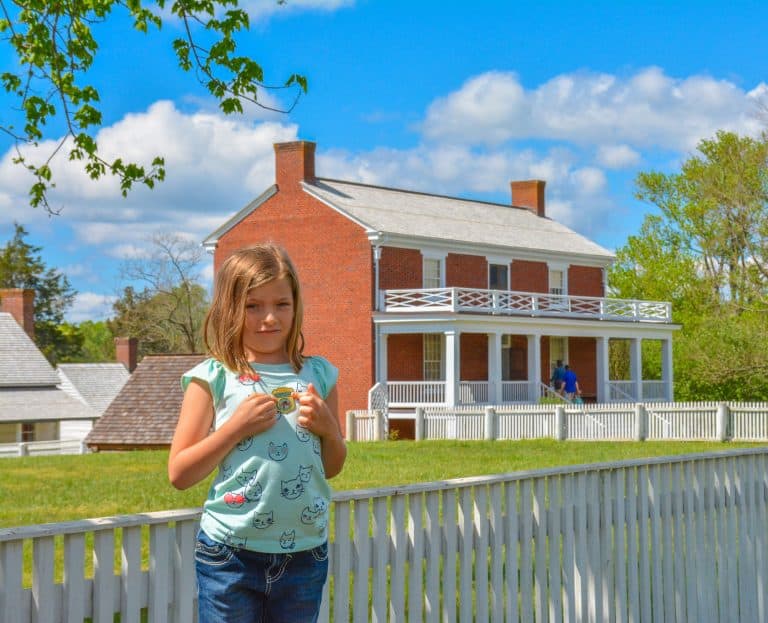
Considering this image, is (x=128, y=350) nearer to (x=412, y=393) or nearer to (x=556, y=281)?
(x=556, y=281)

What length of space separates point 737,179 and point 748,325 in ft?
27.6

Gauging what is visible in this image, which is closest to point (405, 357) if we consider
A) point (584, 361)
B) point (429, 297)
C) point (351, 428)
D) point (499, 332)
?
point (429, 297)

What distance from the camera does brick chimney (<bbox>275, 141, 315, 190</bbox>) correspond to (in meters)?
Answer: 43.9

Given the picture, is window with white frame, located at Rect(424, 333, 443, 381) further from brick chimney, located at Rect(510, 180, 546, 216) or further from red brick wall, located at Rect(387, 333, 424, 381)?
brick chimney, located at Rect(510, 180, 546, 216)

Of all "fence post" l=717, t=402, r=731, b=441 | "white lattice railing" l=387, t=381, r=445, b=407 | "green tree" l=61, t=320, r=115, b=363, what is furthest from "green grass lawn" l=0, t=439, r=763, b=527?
"green tree" l=61, t=320, r=115, b=363

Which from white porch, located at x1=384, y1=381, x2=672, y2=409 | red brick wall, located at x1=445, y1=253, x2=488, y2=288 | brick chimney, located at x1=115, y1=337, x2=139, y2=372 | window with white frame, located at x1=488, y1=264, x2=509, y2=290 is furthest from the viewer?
Result: brick chimney, located at x1=115, y1=337, x2=139, y2=372

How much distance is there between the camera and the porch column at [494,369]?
40.9 metres

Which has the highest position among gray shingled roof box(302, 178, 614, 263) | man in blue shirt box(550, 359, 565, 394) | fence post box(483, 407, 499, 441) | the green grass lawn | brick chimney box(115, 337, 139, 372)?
gray shingled roof box(302, 178, 614, 263)

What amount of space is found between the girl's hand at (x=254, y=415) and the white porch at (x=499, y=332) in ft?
114

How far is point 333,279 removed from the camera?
42531mm

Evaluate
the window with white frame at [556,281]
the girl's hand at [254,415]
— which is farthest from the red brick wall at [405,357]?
the girl's hand at [254,415]

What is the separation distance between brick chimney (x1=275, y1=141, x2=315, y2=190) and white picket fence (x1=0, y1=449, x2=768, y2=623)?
122 feet

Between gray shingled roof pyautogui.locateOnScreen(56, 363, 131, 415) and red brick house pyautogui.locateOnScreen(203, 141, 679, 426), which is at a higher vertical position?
red brick house pyautogui.locateOnScreen(203, 141, 679, 426)

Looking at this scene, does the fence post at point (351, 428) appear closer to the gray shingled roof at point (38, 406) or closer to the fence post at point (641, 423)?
the fence post at point (641, 423)
